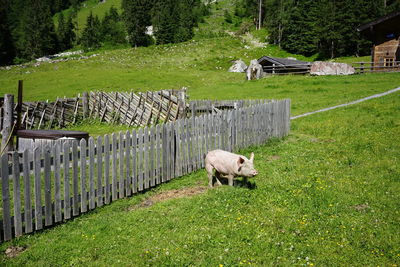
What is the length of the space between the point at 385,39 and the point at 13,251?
1710 inches

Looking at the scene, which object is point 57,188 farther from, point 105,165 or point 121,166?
point 121,166

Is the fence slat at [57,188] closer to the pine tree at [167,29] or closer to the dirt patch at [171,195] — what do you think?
the dirt patch at [171,195]

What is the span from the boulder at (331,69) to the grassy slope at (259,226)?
1233 inches

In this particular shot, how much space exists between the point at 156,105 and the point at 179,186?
35.9 feet

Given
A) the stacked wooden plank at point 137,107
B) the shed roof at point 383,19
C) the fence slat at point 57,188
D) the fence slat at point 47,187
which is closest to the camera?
the fence slat at point 47,187

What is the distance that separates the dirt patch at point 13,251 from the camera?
18.0 feet

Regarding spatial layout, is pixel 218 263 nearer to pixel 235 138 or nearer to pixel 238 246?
pixel 238 246

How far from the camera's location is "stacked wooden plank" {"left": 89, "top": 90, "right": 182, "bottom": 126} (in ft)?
61.6

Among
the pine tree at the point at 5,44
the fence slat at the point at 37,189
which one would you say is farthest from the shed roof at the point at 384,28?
the pine tree at the point at 5,44

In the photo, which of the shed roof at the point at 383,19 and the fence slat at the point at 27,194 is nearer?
the fence slat at the point at 27,194

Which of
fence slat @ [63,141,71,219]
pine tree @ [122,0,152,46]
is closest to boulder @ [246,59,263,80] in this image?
fence slat @ [63,141,71,219]

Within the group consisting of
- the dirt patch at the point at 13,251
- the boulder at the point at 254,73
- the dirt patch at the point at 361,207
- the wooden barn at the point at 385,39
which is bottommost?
the dirt patch at the point at 13,251

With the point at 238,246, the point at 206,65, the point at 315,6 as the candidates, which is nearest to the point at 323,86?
the point at 238,246

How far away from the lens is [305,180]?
8.58 metres
